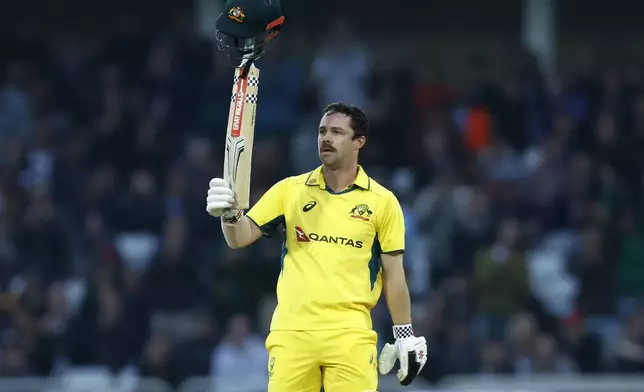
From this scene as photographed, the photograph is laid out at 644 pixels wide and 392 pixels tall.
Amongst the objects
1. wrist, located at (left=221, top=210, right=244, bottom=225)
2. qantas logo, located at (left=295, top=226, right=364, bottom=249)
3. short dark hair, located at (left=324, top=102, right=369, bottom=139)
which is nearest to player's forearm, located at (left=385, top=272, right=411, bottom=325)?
qantas logo, located at (left=295, top=226, right=364, bottom=249)

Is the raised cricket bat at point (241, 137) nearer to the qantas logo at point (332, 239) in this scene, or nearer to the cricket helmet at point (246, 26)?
the cricket helmet at point (246, 26)

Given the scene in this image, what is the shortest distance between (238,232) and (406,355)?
106 cm

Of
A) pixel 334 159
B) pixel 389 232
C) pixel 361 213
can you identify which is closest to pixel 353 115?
pixel 334 159

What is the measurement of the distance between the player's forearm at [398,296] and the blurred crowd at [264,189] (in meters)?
4.63

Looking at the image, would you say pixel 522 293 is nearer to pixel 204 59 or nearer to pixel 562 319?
pixel 562 319

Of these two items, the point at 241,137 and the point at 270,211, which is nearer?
the point at 241,137

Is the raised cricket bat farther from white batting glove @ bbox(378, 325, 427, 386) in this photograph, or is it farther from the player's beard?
white batting glove @ bbox(378, 325, 427, 386)

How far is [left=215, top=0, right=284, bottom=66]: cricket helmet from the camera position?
624 cm

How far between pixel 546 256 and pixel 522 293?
939 mm

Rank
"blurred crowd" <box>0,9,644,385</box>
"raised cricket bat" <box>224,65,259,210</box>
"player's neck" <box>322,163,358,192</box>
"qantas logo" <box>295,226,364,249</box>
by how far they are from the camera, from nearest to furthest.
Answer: "raised cricket bat" <box>224,65,259,210</box>
"qantas logo" <box>295,226,364,249</box>
"player's neck" <box>322,163,358,192</box>
"blurred crowd" <box>0,9,644,385</box>

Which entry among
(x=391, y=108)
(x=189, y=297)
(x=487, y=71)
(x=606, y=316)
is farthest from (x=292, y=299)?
(x=487, y=71)

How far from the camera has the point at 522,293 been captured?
466 inches

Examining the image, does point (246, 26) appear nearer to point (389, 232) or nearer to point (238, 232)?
point (238, 232)

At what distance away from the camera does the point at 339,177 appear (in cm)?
653
